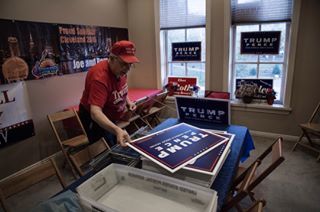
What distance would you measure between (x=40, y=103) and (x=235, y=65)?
297cm

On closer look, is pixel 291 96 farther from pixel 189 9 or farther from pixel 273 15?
pixel 189 9

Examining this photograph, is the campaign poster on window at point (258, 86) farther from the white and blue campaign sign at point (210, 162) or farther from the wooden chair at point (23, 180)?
the wooden chair at point (23, 180)

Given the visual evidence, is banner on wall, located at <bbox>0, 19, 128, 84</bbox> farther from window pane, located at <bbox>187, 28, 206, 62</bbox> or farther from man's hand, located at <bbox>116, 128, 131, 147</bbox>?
man's hand, located at <bbox>116, 128, 131, 147</bbox>

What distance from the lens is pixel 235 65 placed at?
3.79 m

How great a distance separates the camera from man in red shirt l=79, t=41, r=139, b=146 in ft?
5.11

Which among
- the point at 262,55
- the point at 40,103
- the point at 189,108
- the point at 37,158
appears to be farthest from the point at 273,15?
the point at 37,158

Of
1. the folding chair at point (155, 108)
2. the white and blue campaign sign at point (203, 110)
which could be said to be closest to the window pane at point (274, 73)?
the folding chair at point (155, 108)

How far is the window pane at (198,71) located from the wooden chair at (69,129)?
2223 millimetres

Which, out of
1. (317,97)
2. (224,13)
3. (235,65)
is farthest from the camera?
(235,65)

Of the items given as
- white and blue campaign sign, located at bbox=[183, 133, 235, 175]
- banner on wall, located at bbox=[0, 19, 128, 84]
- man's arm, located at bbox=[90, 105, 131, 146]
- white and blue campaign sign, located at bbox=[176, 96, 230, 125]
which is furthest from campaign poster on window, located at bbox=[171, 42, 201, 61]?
white and blue campaign sign, located at bbox=[183, 133, 235, 175]

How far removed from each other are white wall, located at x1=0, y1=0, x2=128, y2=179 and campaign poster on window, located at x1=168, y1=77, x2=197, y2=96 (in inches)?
63.9

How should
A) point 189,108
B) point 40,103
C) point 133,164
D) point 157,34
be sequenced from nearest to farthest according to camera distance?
1. point 133,164
2. point 189,108
3. point 40,103
4. point 157,34

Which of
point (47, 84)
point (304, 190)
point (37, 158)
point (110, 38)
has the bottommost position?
point (304, 190)

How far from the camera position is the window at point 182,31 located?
12.6 feet
